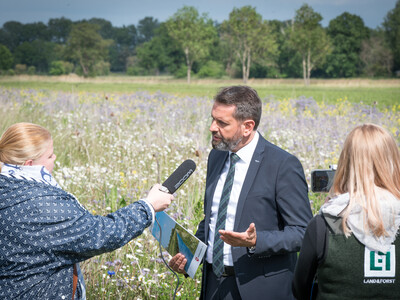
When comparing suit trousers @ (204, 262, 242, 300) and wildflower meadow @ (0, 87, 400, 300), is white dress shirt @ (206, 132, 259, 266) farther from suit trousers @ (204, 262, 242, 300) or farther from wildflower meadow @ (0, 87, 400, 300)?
wildflower meadow @ (0, 87, 400, 300)

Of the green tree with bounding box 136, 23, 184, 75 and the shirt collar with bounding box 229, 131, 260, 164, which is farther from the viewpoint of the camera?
the green tree with bounding box 136, 23, 184, 75

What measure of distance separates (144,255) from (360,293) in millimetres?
2600

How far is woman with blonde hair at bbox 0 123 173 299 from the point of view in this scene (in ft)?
6.58

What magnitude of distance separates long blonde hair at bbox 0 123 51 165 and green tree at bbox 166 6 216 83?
7707 cm

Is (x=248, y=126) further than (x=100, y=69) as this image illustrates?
No

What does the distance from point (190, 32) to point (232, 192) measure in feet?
258

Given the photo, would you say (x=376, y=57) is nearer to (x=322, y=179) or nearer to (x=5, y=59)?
(x=5, y=59)

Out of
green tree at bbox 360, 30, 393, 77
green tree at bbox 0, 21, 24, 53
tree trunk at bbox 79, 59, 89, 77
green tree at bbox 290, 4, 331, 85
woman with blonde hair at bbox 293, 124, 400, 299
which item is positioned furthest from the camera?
green tree at bbox 0, 21, 24, 53

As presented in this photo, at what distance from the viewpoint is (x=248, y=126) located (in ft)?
8.63

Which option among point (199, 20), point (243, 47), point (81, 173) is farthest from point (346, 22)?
point (81, 173)

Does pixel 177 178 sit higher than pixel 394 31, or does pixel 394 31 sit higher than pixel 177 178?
pixel 394 31

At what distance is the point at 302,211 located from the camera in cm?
237

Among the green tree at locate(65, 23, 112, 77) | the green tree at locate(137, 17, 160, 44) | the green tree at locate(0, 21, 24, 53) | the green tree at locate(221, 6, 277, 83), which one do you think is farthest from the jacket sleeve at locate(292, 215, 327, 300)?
the green tree at locate(137, 17, 160, 44)

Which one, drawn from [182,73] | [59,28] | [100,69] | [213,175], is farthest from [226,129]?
[59,28]
